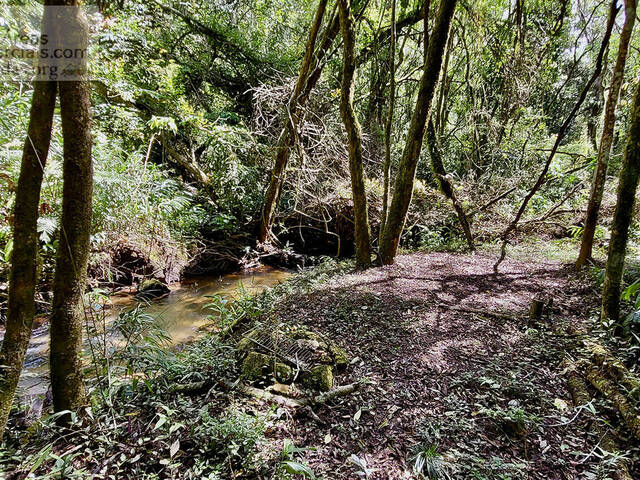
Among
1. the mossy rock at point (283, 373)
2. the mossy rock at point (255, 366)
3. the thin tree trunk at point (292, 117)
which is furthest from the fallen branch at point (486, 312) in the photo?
the thin tree trunk at point (292, 117)

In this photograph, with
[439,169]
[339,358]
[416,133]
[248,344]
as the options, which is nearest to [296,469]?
[339,358]

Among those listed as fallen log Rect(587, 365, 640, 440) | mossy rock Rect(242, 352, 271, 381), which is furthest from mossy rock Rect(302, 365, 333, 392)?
fallen log Rect(587, 365, 640, 440)

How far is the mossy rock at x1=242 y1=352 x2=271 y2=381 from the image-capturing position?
238cm

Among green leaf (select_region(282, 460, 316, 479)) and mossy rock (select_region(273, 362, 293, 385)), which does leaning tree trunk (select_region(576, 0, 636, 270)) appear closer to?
mossy rock (select_region(273, 362, 293, 385))

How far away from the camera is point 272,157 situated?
24.4ft

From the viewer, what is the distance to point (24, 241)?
5.21ft

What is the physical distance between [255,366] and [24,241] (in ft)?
5.44

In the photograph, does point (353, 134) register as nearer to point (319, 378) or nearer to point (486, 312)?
point (486, 312)

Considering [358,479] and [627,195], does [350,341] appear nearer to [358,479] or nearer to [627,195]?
[358,479]

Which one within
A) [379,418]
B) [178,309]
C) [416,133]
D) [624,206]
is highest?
[416,133]

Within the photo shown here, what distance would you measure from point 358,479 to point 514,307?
9.64 ft

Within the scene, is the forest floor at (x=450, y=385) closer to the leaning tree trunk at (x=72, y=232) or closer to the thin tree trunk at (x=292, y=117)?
the leaning tree trunk at (x=72, y=232)

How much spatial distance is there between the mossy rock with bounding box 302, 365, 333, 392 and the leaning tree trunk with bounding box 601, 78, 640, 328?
102 inches

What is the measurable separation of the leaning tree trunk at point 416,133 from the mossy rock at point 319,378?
311cm
